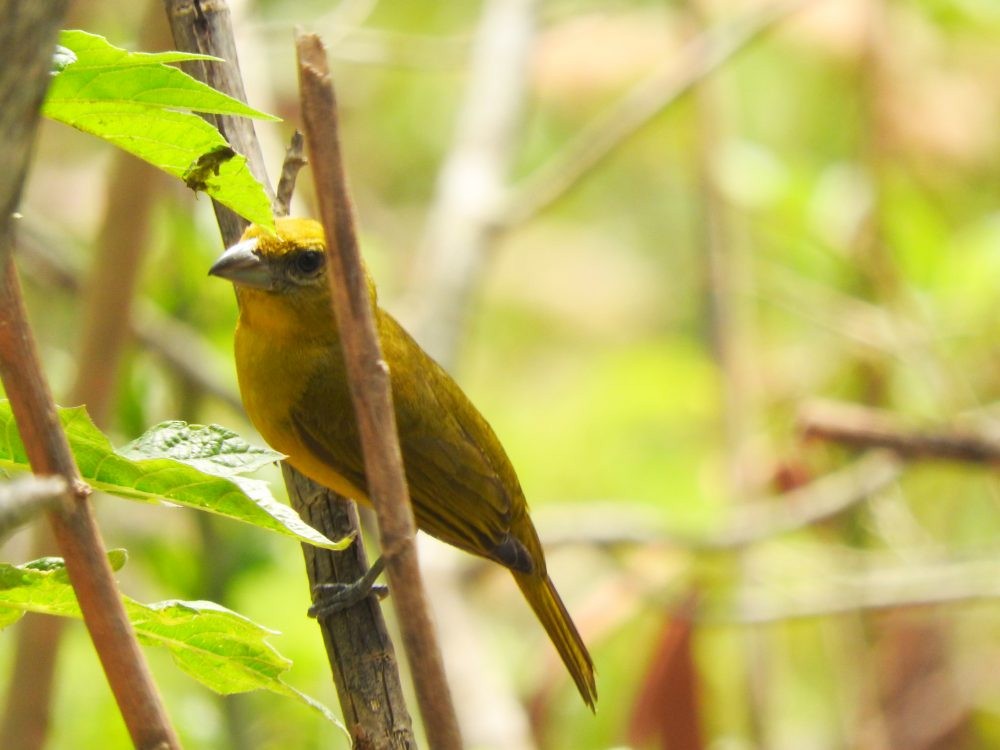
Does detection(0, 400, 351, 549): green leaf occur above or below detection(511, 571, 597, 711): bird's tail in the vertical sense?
above

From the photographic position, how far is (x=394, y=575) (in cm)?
85

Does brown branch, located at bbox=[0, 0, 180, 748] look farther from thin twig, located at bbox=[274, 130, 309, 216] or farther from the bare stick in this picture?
the bare stick

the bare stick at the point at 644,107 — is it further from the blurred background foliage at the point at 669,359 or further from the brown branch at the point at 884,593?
the brown branch at the point at 884,593

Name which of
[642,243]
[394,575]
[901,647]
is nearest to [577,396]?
[901,647]

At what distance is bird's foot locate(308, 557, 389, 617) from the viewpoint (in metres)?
1.47

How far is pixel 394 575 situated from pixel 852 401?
14.7 feet

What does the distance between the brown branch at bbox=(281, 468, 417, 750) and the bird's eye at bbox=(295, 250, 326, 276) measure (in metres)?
0.57

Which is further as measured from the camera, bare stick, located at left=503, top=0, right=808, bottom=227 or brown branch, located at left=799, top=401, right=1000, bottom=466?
bare stick, located at left=503, top=0, right=808, bottom=227

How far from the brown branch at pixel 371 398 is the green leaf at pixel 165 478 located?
0.18 meters

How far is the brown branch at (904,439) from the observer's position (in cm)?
318

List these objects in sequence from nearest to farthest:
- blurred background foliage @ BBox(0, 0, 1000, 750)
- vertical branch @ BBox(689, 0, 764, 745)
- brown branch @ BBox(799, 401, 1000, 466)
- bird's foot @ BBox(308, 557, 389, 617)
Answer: bird's foot @ BBox(308, 557, 389, 617)
brown branch @ BBox(799, 401, 1000, 466)
blurred background foliage @ BBox(0, 0, 1000, 750)
vertical branch @ BBox(689, 0, 764, 745)

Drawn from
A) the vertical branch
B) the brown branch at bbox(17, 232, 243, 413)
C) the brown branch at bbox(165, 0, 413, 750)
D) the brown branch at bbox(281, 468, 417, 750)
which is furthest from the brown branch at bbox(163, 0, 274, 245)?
the vertical branch

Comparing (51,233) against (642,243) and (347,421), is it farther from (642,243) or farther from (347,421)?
(642,243)

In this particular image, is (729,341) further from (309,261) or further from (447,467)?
(309,261)
